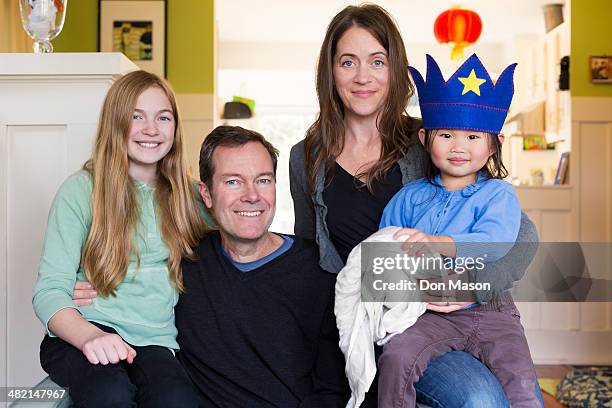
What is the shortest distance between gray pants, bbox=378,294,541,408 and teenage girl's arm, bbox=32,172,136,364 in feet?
1.79

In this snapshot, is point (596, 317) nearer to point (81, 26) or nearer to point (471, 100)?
point (471, 100)

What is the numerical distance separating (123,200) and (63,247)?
0.57 feet

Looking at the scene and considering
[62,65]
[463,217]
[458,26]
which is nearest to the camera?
[463,217]

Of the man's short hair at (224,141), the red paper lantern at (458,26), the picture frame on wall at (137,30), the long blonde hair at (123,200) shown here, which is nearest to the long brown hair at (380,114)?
the man's short hair at (224,141)

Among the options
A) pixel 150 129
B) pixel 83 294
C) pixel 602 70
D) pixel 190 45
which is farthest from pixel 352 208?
pixel 602 70

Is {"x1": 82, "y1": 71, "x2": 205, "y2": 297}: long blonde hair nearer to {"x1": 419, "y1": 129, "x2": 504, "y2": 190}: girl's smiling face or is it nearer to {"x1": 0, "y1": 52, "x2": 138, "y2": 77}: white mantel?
{"x1": 0, "y1": 52, "x2": 138, "y2": 77}: white mantel

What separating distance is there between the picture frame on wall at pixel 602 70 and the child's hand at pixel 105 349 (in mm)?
4062

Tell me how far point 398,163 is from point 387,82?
0.21m

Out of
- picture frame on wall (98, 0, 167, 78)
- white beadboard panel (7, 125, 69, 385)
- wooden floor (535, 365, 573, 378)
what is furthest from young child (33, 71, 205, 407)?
wooden floor (535, 365, 573, 378)

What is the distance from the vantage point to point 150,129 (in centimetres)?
178

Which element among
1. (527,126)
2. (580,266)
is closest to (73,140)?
(580,266)

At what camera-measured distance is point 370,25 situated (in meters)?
1.87

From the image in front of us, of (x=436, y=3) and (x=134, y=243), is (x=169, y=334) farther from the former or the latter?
(x=436, y=3)

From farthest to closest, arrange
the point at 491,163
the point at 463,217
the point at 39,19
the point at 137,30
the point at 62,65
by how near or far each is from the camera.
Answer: the point at 137,30
the point at 39,19
the point at 62,65
the point at 491,163
the point at 463,217
